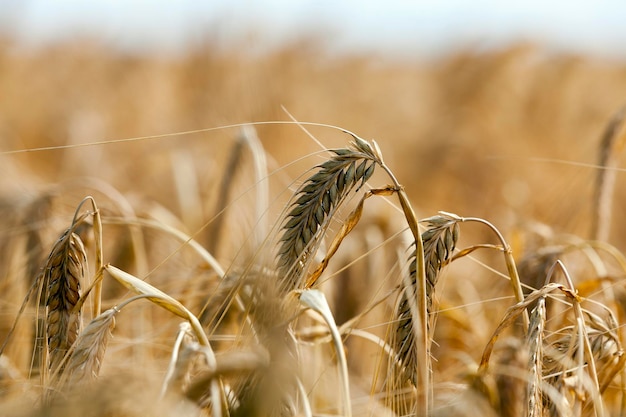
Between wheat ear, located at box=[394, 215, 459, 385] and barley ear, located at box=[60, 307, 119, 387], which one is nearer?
barley ear, located at box=[60, 307, 119, 387]

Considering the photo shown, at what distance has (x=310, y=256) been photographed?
3.11ft

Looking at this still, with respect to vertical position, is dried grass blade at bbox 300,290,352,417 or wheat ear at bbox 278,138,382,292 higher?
wheat ear at bbox 278,138,382,292

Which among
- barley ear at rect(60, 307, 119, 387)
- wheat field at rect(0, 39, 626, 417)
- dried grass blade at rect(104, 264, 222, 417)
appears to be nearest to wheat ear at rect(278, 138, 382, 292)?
wheat field at rect(0, 39, 626, 417)

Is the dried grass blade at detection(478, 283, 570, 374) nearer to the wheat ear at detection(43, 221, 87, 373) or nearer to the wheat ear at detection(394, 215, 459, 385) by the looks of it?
the wheat ear at detection(394, 215, 459, 385)

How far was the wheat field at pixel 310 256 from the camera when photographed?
2.99ft

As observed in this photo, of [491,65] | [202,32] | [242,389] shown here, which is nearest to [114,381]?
[242,389]

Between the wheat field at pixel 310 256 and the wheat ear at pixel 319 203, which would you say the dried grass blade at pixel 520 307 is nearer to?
the wheat field at pixel 310 256

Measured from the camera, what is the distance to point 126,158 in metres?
5.19

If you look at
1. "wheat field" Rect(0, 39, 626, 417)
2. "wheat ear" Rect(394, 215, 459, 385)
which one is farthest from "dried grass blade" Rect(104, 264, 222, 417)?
"wheat ear" Rect(394, 215, 459, 385)

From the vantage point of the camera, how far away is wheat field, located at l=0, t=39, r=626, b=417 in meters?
0.91

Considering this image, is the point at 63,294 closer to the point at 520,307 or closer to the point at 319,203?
the point at 319,203

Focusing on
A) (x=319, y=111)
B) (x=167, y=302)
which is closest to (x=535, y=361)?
(x=167, y=302)

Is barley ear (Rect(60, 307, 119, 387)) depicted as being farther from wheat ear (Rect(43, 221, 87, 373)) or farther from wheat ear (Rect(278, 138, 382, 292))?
wheat ear (Rect(278, 138, 382, 292))

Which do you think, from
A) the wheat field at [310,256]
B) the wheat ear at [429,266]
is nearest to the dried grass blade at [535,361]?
the wheat field at [310,256]
